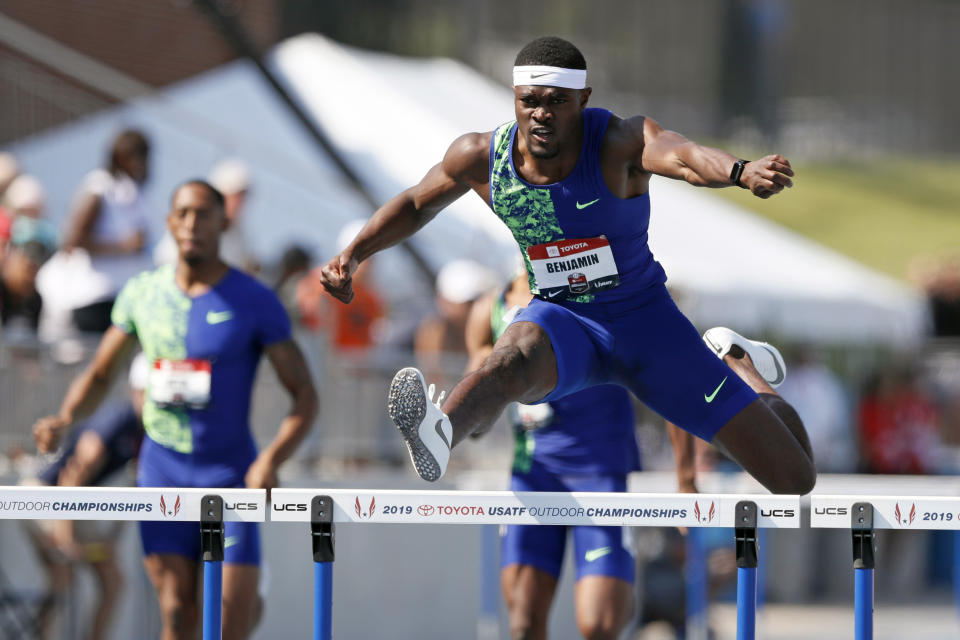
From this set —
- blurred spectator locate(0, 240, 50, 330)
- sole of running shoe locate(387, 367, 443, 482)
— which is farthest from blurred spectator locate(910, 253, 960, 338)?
sole of running shoe locate(387, 367, 443, 482)

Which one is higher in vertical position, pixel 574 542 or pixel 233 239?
pixel 233 239

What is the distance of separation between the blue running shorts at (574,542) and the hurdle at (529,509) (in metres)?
1.70

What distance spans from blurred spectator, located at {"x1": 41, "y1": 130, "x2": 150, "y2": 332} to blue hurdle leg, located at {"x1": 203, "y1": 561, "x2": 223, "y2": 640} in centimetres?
460

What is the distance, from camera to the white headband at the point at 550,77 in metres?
5.15

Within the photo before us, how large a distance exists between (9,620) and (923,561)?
28.2 ft

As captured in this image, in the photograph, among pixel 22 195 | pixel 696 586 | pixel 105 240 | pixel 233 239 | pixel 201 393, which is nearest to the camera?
pixel 201 393

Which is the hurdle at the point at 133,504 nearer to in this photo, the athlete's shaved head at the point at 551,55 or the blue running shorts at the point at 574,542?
the athlete's shaved head at the point at 551,55

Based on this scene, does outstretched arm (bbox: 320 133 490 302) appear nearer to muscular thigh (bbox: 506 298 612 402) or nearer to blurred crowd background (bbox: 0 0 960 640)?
muscular thigh (bbox: 506 298 612 402)

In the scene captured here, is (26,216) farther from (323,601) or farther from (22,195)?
(323,601)

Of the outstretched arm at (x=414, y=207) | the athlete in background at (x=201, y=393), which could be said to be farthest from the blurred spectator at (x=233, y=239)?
the outstretched arm at (x=414, y=207)

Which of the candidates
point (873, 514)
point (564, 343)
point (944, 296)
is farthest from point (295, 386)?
point (944, 296)

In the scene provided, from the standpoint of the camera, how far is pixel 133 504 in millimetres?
4695

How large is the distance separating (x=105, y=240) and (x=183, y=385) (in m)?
3.10

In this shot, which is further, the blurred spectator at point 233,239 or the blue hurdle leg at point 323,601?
the blurred spectator at point 233,239
